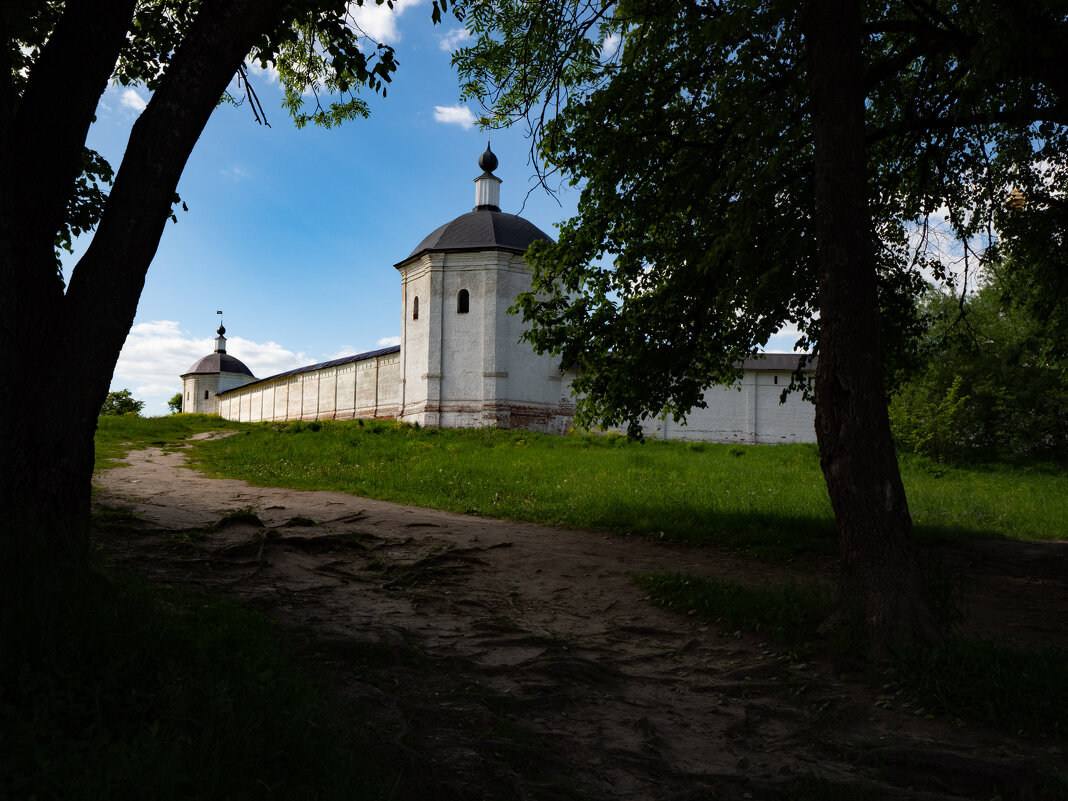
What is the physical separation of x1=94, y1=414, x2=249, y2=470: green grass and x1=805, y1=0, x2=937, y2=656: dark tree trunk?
46.4 ft

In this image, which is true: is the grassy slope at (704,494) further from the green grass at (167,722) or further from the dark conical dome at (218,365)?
the dark conical dome at (218,365)

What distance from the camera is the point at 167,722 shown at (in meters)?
3.12

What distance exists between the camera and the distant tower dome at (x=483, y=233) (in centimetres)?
2880

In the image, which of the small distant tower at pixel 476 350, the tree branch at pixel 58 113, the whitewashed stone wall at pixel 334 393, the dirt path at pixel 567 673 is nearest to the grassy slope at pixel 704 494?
the dirt path at pixel 567 673

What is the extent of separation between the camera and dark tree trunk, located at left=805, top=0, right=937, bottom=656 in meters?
5.11

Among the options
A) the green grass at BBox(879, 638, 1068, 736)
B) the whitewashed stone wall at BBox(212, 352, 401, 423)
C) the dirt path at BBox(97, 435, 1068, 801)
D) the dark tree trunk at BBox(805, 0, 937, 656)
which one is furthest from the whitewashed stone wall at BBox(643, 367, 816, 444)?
the green grass at BBox(879, 638, 1068, 736)

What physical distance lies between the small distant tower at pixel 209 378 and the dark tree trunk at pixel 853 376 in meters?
62.2

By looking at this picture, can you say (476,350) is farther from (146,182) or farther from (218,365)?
(218,365)

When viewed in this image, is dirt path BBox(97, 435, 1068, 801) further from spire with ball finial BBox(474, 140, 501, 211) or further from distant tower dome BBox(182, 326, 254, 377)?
distant tower dome BBox(182, 326, 254, 377)

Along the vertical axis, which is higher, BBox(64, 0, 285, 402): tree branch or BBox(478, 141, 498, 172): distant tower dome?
BBox(478, 141, 498, 172): distant tower dome

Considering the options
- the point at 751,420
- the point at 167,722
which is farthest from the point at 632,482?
the point at 751,420

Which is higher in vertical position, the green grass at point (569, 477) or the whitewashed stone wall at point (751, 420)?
the whitewashed stone wall at point (751, 420)

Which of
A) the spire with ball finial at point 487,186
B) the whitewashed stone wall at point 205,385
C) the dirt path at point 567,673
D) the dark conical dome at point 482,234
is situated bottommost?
the dirt path at point 567,673

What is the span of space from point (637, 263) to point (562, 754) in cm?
798
